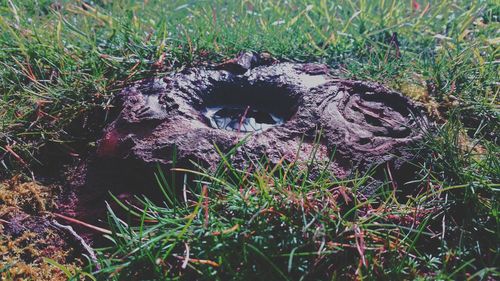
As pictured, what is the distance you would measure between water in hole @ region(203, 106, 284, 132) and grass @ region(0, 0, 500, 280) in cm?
41

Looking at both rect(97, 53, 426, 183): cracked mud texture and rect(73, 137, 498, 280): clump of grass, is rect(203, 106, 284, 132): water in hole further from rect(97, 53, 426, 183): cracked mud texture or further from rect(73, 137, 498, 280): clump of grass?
rect(73, 137, 498, 280): clump of grass

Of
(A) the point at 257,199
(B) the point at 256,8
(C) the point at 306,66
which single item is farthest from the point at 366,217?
(B) the point at 256,8

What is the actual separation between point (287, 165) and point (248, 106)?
0.61 metres

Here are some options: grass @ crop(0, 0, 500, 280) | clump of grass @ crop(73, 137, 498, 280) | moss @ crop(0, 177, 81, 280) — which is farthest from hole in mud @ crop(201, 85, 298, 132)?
moss @ crop(0, 177, 81, 280)

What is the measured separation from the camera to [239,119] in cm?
249

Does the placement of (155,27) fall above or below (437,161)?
above

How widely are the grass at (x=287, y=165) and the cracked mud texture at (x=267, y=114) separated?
0.48ft

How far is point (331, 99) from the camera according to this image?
242 centimetres

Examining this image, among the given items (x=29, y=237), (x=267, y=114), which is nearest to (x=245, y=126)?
(x=267, y=114)

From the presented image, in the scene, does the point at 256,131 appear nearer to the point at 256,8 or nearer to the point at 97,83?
the point at 97,83

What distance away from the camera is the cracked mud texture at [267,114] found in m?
2.14

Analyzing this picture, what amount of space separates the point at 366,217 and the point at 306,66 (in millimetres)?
1147

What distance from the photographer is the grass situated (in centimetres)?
173

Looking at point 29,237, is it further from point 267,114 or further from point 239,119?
point 267,114
